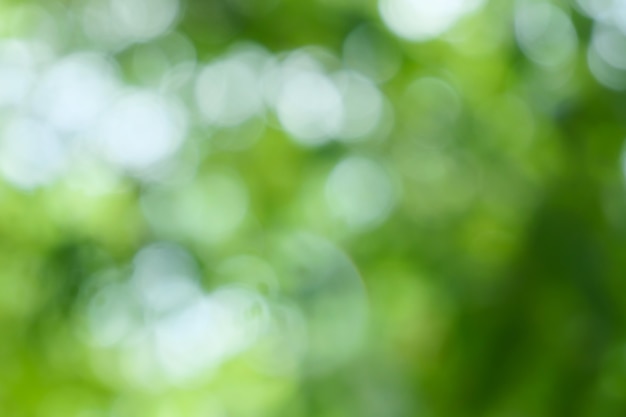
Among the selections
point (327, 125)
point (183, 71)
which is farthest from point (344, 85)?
point (183, 71)

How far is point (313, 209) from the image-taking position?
0.79m

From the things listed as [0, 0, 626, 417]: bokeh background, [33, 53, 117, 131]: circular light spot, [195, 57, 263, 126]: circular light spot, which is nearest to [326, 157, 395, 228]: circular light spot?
[0, 0, 626, 417]: bokeh background

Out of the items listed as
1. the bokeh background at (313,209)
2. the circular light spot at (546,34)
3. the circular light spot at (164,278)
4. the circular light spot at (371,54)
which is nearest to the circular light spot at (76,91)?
the bokeh background at (313,209)

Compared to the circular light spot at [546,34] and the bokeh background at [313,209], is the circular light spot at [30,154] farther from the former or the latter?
the circular light spot at [546,34]

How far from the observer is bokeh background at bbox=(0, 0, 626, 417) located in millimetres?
450

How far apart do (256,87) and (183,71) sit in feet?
0.23

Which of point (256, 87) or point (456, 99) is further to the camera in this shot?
point (256, 87)

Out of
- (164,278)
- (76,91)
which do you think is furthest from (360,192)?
(76,91)

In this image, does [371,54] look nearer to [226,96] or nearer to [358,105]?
[358,105]

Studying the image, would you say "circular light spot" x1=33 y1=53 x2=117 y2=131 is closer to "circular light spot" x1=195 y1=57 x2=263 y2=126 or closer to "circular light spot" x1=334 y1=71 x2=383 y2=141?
"circular light spot" x1=195 y1=57 x2=263 y2=126

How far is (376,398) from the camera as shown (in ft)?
1.74

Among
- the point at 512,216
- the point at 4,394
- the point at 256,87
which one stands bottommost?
the point at 4,394

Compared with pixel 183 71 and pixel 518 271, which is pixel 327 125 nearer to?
pixel 183 71

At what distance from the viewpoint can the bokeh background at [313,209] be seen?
1.48 feet
